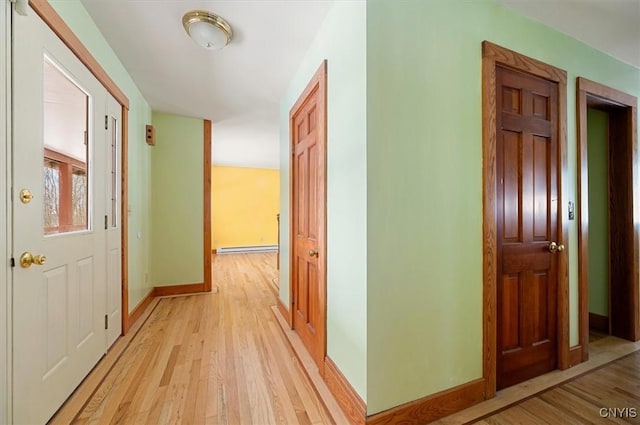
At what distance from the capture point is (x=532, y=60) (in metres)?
1.75

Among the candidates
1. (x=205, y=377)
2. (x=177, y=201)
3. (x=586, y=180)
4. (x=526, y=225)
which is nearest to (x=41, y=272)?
(x=205, y=377)

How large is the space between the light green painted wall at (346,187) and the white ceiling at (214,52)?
0.27 m

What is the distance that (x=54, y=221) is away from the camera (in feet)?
4.99

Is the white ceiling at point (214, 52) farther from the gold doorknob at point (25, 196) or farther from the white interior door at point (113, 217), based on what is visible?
the gold doorknob at point (25, 196)

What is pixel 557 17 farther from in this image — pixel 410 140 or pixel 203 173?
pixel 203 173

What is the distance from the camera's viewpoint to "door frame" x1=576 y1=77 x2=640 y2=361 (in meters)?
1.95

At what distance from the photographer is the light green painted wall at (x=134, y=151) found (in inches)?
69.3

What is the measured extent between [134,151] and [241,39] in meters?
1.74

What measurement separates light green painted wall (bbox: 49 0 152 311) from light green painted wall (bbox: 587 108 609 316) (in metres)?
4.15

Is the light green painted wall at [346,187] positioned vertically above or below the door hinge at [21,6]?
below

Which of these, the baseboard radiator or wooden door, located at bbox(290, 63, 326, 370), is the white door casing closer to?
wooden door, located at bbox(290, 63, 326, 370)

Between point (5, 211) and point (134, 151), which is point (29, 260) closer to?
point (5, 211)

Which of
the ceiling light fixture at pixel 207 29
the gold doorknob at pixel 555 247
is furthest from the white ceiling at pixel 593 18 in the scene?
the ceiling light fixture at pixel 207 29

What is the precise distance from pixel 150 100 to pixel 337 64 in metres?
2.69
